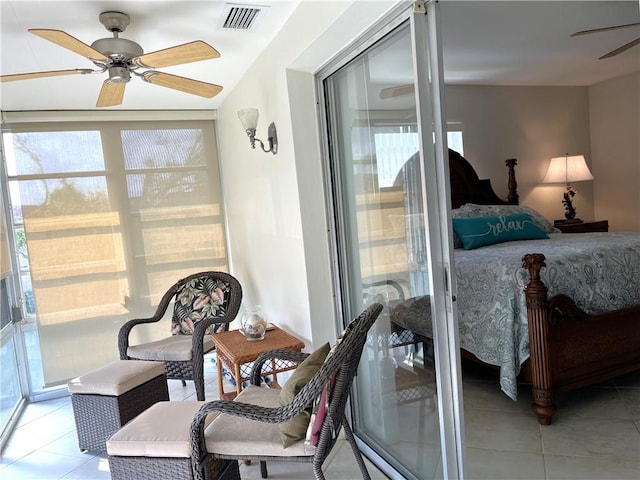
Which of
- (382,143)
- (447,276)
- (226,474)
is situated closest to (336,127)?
(382,143)

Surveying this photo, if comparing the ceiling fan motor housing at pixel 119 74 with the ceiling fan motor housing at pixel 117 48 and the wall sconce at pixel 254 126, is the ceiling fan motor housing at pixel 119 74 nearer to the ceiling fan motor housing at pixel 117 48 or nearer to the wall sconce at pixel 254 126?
the ceiling fan motor housing at pixel 117 48

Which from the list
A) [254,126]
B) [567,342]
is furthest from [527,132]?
[254,126]

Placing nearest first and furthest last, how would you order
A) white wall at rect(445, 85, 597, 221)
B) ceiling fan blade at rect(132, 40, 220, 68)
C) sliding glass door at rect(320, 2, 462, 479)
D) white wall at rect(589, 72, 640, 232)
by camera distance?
sliding glass door at rect(320, 2, 462, 479) < ceiling fan blade at rect(132, 40, 220, 68) < white wall at rect(445, 85, 597, 221) < white wall at rect(589, 72, 640, 232)

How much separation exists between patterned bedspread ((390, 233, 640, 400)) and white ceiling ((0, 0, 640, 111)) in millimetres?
1475

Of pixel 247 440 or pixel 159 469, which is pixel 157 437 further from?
pixel 247 440

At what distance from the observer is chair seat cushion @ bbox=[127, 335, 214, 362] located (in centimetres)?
325

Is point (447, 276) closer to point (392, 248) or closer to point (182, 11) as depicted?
point (392, 248)

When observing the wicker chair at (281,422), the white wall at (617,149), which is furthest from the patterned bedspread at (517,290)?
the white wall at (617,149)

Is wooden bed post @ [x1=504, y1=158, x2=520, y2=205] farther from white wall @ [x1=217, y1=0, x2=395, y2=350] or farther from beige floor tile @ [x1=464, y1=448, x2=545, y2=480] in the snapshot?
beige floor tile @ [x1=464, y1=448, x2=545, y2=480]

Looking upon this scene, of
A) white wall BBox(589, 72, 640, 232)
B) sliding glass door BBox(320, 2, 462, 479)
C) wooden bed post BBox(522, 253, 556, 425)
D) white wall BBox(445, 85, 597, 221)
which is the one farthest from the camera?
white wall BBox(589, 72, 640, 232)

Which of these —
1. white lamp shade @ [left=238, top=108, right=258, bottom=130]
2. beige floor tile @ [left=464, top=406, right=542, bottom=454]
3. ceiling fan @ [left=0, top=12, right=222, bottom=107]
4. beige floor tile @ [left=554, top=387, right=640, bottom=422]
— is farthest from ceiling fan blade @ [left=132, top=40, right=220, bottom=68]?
beige floor tile @ [left=554, top=387, right=640, bottom=422]

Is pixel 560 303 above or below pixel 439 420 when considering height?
above

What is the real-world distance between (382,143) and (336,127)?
495mm

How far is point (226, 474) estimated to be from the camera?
2.06 m
